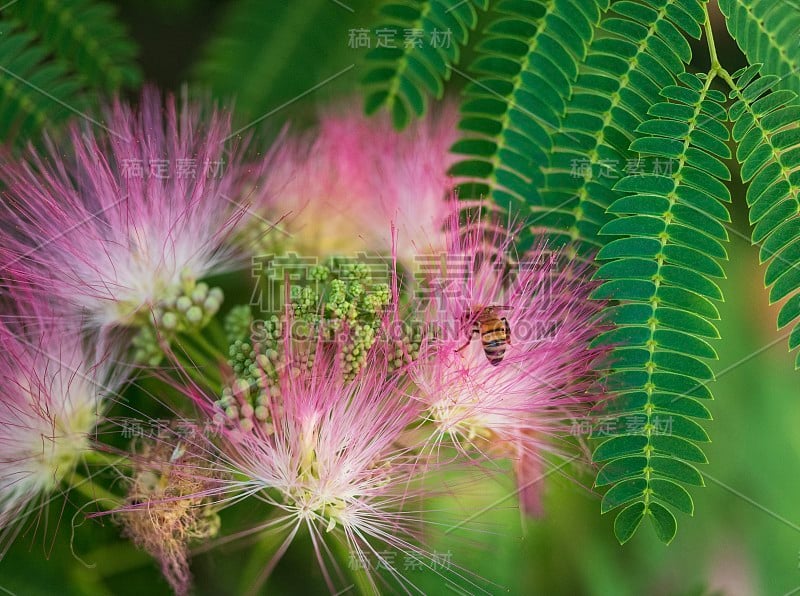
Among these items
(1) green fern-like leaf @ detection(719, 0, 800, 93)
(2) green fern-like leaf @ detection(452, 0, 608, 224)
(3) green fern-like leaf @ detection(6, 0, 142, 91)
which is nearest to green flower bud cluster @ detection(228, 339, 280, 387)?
(2) green fern-like leaf @ detection(452, 0, 608, 224)

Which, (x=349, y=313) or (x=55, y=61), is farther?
(x=55, y=61)

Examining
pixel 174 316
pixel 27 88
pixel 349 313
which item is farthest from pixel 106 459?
pixel 27 88

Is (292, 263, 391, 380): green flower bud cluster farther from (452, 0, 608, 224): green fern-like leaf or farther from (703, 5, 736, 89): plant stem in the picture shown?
(703, 5, 736, 89): plant stem

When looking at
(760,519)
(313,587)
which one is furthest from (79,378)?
(760,519)

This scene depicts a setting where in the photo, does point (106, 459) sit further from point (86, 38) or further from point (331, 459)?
point (86, 38)

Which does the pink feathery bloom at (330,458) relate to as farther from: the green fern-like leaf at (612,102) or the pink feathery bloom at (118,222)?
the green fern-like leaf at (612,102)

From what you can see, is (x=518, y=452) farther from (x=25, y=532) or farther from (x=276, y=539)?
(x=25, y=532)
